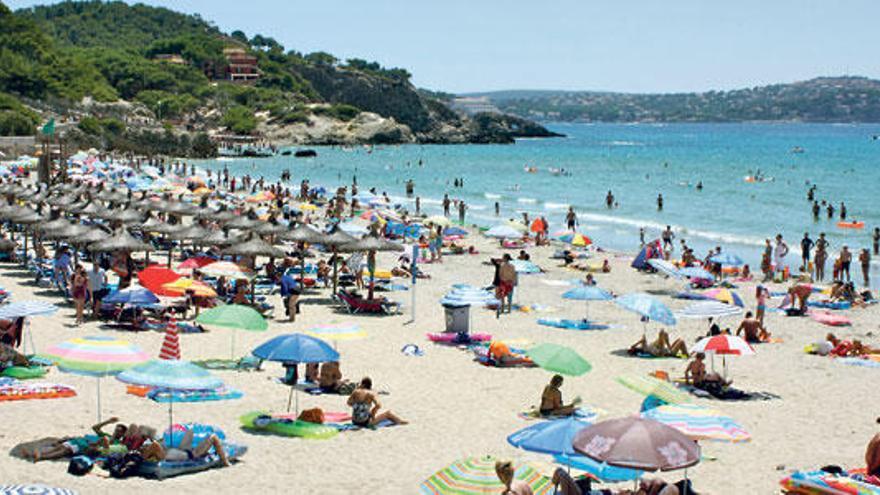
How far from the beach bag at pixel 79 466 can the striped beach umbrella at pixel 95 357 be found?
3.04ft

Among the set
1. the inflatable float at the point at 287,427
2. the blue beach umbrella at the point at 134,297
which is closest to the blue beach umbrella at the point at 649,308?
the inflatable float at the point at 287,427

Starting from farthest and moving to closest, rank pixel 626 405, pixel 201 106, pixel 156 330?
pixel 201 106 → pixel 156 330 → pixel 626 405

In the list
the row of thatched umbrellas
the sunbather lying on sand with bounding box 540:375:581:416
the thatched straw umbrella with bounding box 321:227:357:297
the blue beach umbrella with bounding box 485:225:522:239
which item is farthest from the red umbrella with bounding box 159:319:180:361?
the blue beach umbrella with bounding box 485:225:522:239

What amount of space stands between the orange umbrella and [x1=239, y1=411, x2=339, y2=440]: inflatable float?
6016mm

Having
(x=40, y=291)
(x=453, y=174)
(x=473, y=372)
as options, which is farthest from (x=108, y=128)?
(x=473, y=372)

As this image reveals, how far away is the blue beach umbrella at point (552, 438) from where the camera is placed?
9117mm

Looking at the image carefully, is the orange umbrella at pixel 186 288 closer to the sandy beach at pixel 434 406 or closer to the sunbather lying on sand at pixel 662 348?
the sandy beach at pixel 434 406

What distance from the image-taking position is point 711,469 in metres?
11.3

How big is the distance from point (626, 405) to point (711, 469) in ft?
9.39

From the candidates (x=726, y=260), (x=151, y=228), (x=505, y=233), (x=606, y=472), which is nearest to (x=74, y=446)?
(x=606, y=472)

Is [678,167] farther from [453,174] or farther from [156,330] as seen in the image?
[156,330]

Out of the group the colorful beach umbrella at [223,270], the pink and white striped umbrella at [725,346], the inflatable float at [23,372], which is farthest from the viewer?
the colorful beach umbrella at [223,270]

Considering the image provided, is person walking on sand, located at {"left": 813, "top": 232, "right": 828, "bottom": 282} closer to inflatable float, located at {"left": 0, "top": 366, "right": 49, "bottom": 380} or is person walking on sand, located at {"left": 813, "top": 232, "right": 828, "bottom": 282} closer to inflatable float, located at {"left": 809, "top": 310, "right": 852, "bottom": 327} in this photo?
inflatable float, located at {"left": 809, "top": 310, "right": 852, "bottom": 327}

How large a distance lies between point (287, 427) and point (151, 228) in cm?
1369
